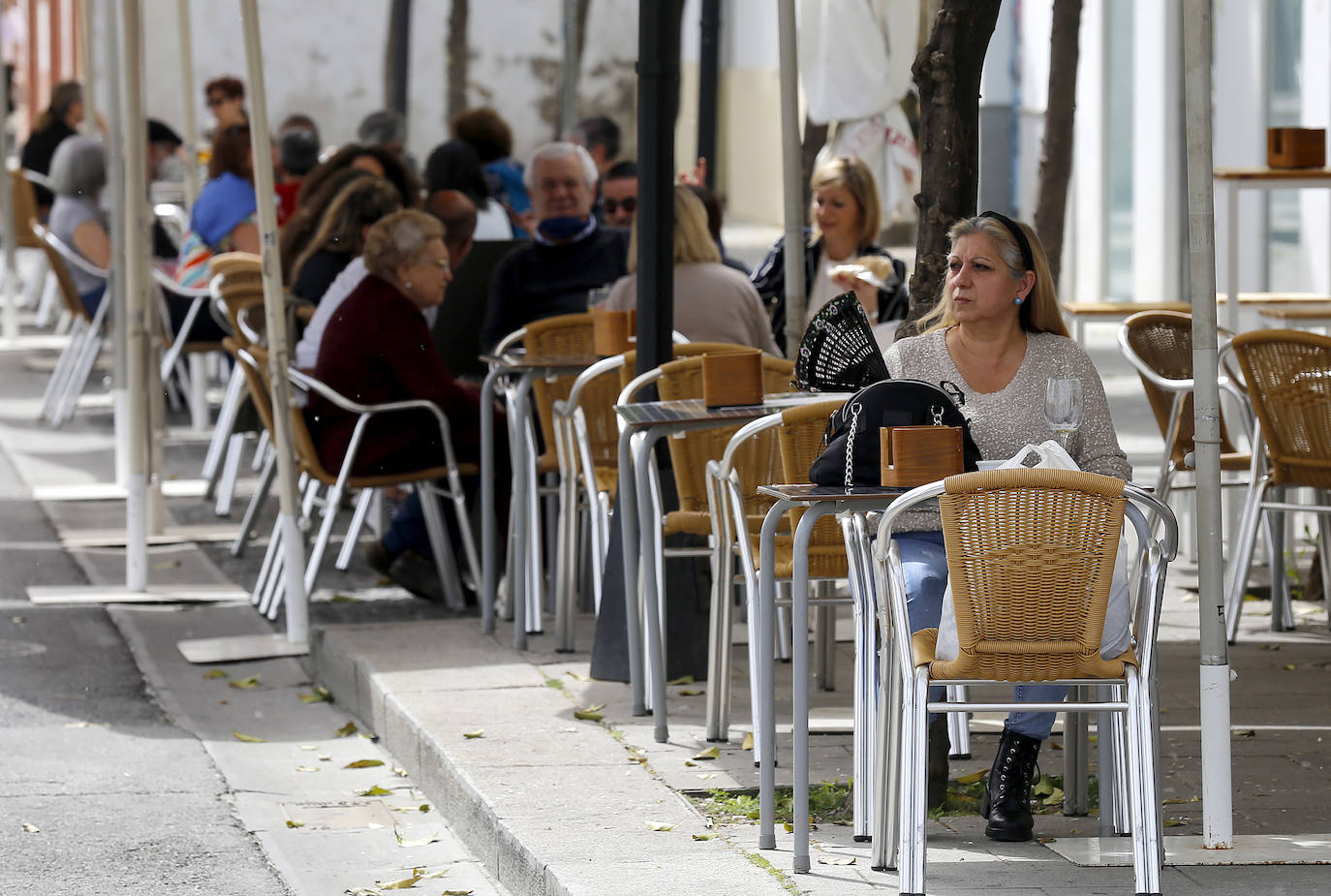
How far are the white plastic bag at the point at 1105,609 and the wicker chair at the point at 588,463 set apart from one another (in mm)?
2263

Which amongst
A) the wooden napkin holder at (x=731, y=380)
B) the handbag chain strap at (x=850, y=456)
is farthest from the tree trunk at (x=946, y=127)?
the handbag chain strap at (x=850, y=456)

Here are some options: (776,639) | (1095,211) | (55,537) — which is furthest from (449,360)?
(1095,211)

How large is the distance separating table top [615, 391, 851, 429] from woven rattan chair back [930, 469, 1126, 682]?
1.28 meters

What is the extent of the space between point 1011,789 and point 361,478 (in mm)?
3711

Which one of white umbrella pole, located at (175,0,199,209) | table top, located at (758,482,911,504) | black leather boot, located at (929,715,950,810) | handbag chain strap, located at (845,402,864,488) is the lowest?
black leather boot, located at (929,715,950,810)

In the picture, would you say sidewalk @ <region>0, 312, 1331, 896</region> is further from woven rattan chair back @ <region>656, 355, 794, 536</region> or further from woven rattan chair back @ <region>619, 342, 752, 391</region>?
woven rattan chair back @ <region>619, 342, 752, 391</region>

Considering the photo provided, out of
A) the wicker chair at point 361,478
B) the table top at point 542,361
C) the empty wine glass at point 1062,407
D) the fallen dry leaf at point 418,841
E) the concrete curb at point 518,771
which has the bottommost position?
the fallen dry leaf at point 418,841

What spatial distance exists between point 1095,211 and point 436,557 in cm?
987

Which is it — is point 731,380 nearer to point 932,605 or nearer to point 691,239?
point 932,605

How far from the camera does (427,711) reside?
621 cm

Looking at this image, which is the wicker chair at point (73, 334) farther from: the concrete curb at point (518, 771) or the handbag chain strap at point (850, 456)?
the handbag chain strap at point (850, 456)

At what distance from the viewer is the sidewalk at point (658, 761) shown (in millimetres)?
4539

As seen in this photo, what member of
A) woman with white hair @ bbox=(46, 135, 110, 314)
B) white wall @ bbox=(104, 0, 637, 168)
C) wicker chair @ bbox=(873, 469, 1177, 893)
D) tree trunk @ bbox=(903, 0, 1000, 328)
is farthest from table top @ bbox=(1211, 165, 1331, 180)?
white wall @ bbox=(104, 0, 637, 168)

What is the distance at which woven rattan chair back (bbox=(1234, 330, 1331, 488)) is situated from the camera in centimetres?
669
